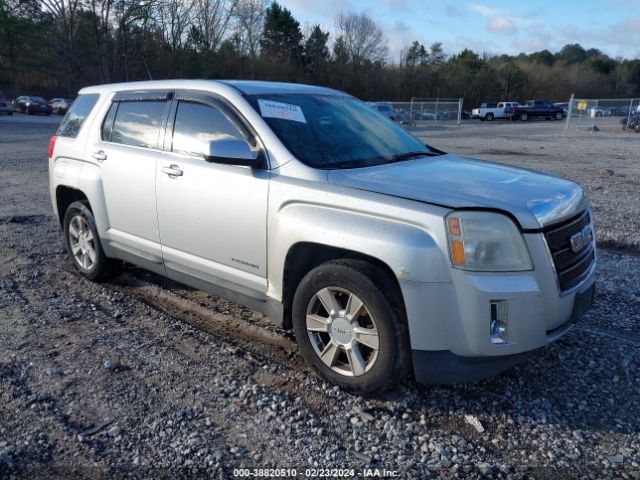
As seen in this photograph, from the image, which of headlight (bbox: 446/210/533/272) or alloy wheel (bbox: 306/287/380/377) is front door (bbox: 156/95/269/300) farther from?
headlight (bbox: 446/210/533/272)

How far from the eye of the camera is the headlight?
2.84m

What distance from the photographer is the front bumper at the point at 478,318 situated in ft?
9.29

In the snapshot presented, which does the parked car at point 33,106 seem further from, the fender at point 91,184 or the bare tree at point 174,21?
the fender at point 91,184

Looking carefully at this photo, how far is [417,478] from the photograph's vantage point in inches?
104

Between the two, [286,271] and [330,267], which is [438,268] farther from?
[286,271]

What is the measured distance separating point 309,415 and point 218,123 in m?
2.16

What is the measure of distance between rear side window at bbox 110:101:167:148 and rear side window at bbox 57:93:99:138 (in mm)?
530

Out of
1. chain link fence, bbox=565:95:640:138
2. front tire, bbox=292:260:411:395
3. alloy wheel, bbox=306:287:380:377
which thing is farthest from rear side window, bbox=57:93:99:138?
chain link fence, bbox=565:95:640:138

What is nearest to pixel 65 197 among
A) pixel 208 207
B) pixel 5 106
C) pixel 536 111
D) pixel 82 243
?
pixel 82 243

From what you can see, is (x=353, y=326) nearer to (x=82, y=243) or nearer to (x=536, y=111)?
(x=82, y=243)

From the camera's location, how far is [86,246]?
5.34 m

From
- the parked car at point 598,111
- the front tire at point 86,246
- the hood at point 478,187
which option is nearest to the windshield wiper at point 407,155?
the hood at point 478,187

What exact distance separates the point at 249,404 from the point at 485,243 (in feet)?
5.42

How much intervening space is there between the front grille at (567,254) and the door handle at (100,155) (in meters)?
3.71
